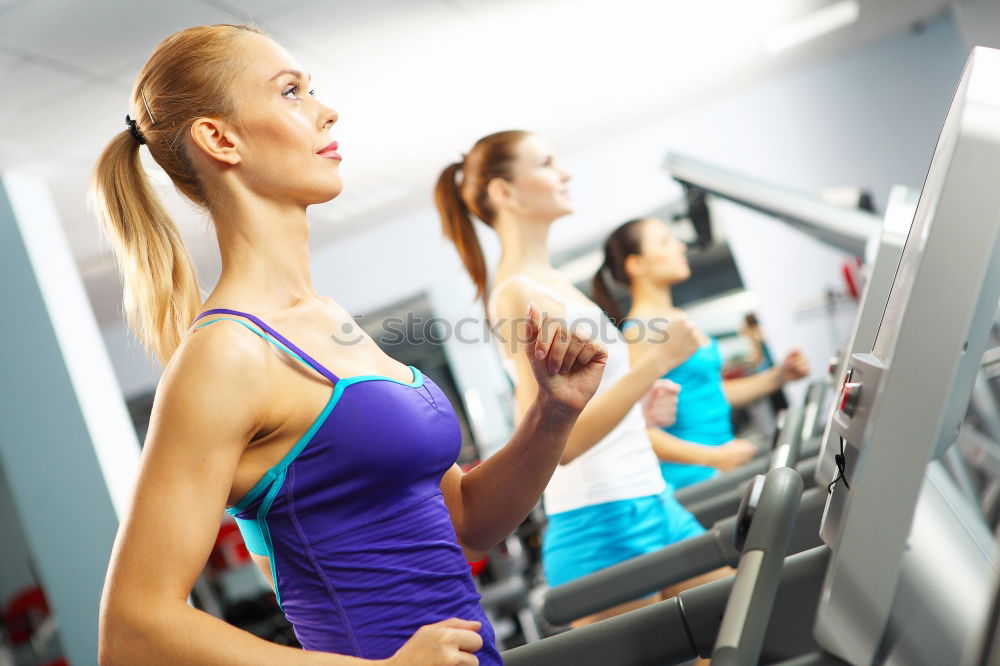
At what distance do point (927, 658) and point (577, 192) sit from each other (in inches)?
243

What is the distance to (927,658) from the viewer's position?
79 cm

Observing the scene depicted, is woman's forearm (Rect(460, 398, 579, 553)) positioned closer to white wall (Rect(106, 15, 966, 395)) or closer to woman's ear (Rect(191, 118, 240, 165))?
woman's ear (Rect(191, 118, 240, 165))

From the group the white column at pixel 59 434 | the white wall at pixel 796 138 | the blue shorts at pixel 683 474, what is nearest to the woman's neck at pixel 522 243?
the blue shorts at pixel 683 474

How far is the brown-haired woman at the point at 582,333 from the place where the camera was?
1.52 meters

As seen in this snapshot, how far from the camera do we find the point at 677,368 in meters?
2.30

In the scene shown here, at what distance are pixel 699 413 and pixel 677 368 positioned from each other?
161 mm

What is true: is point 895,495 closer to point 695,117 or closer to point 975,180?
point 975,180

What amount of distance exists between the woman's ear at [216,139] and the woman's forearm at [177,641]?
48cm

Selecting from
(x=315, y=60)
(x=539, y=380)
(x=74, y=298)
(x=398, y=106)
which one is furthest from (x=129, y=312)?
(x=398, y=106)

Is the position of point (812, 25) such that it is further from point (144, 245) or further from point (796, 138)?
point (144, 245)

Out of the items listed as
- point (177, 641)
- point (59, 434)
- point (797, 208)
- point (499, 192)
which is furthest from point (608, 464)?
point (59, 434)

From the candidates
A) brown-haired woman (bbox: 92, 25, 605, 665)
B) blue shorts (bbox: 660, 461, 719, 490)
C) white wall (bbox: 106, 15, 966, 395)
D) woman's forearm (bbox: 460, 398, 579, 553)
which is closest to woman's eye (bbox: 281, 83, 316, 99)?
brown-haired woman (bbox: 92, 25, 605, 665)

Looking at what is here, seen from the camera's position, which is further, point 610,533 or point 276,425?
point 610,533

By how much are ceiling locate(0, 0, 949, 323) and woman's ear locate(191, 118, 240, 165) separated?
6.05 feet
